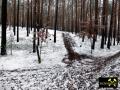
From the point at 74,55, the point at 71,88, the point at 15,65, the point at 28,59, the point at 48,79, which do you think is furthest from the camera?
the point at 74,55

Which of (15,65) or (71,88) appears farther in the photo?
(15,65)

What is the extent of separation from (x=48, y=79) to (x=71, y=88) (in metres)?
2.38

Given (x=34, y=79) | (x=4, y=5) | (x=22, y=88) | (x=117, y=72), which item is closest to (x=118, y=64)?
(x=117, y=72)

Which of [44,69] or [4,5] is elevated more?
[4,5]

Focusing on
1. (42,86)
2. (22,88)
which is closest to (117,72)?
(42,86)

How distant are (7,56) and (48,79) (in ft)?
26.5

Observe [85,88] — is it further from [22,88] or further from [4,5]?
[4,5]

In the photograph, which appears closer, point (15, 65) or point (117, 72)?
point (117, 72)

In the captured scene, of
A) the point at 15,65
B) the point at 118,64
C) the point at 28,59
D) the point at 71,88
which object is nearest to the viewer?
the point at 71,88

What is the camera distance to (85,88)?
13297mm

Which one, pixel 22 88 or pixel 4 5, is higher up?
pixel 4 5

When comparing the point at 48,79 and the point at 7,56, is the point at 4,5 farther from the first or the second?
the point at 48,79

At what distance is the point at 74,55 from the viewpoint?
78.3 ft

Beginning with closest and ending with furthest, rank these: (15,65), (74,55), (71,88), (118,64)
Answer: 1. (71,88)
2. (118,64)
3. (15,65)
4. (74,55)
